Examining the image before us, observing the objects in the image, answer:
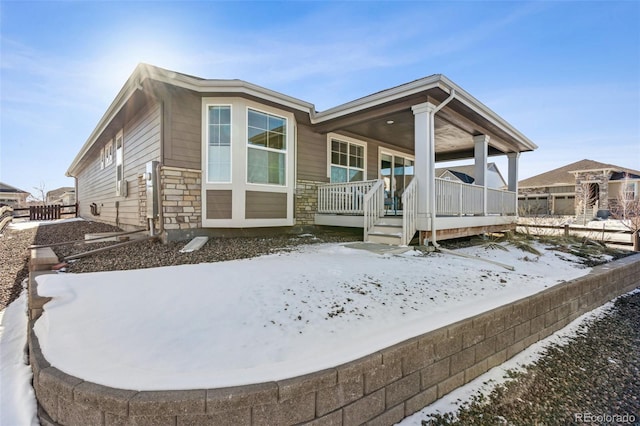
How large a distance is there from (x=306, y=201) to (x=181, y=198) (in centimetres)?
306

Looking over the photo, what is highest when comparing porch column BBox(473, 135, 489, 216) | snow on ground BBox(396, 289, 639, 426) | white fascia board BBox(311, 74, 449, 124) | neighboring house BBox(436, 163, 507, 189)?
neighboring house BBox(436, 163, 507, 189)

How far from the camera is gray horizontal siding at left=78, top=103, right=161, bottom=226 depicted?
6.15 m

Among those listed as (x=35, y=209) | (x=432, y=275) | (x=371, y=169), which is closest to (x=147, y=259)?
(x=432, y=275)

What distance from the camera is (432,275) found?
3.61 m

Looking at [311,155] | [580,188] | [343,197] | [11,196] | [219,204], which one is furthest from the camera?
[11,196]

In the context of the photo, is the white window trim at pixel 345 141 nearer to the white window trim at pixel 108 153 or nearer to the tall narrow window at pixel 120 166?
the tall narrow window at pixel 120 166

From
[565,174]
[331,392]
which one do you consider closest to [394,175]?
[331,392]

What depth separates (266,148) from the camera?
6.41m

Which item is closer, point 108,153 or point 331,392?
point 331,392

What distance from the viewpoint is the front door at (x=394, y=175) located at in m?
9.97

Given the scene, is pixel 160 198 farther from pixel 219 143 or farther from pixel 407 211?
pixel 407 211

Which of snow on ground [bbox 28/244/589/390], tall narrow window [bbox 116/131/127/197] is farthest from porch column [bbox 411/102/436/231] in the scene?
tall narrow window [bbox 116/131/127/197]

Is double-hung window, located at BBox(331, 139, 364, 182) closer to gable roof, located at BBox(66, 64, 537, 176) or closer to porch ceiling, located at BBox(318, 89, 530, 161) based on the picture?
porch ceiling, located at BBox(318, 89, 530, 161)

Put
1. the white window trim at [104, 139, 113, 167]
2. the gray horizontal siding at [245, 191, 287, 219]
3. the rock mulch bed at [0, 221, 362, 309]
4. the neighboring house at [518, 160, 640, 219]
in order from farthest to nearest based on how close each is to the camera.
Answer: the neighboring house at [518, 160, 640, 219]
the white window trim at [104, 139, 113, 167]
the gray horizontal siding at [245, 191, 287, 219]
the rock mulch bed at [0, 221, 362, 309]
